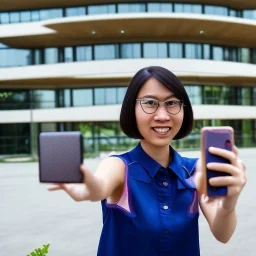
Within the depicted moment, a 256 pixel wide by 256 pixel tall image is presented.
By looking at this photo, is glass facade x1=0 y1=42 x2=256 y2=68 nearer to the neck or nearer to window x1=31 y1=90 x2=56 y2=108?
window x1=31 y1=90 x2=56 y2=108

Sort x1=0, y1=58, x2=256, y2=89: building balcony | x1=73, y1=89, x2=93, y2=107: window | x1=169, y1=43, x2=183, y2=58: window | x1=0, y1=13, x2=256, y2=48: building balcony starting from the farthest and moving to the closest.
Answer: x1=73, y1=89, x2=93, y2=107: window
x1=169, y1=43, x2=183, y2=58: window
x1=0, y1=58, x2=256, y2=89: building balcony
x1=0, y1=13, x2=256, y2=48: building balcony

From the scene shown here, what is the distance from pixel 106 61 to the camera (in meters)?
24.8

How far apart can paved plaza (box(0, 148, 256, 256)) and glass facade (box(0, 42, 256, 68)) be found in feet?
57.7

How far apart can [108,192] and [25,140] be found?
27291 mm

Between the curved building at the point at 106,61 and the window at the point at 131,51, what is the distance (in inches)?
2.9

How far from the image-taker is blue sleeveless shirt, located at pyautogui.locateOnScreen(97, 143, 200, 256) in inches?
69.4

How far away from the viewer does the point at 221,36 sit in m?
27.6

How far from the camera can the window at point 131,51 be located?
26250mm

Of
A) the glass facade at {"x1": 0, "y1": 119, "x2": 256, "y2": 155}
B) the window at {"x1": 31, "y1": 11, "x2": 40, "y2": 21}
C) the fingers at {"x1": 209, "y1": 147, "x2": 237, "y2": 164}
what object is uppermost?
the window at {"x1": 31, "y1": 11, "x2": 40, "y2": 21}

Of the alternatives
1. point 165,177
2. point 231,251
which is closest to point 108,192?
point 165,177

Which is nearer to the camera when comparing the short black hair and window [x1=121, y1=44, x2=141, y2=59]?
A: the short black hair

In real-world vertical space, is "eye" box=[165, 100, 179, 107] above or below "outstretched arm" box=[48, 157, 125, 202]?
above

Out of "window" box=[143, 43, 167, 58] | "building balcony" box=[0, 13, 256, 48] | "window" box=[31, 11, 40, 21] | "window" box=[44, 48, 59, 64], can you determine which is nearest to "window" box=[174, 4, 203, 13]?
"building balcony" box=[0, 13, 256, 48]

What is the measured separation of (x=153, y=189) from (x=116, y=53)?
25350mm
